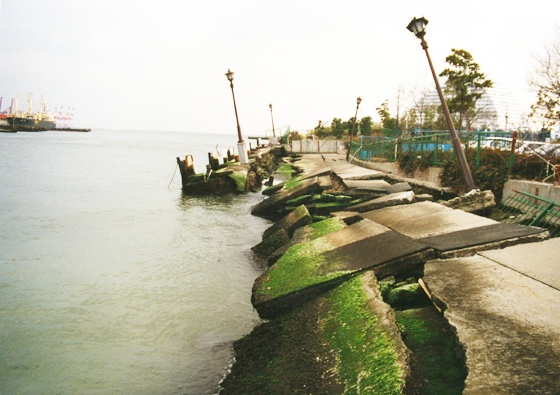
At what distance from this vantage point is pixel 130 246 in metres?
8.55

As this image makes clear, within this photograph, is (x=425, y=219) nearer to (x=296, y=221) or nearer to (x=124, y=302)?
(x=296, y=221)

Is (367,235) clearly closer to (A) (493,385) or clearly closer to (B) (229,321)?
(B) (229,321)

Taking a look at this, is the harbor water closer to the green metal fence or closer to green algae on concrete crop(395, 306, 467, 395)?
green algae on concrete crop(395, 306, 467, 395)

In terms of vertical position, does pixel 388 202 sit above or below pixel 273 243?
above

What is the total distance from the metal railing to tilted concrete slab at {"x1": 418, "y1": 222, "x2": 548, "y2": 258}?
141 centimetres

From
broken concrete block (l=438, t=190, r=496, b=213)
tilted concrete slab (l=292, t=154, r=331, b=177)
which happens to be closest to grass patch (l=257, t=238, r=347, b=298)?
broken concrete block (l=438, t=190, r=496, b=213)

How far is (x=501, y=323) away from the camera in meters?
2.20

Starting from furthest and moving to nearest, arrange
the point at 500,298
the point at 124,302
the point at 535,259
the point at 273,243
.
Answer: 1. the point at 273,243
2. the point at 124,302
3. the point at 535,259
4. the point at 500,298

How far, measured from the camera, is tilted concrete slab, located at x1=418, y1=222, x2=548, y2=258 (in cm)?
342

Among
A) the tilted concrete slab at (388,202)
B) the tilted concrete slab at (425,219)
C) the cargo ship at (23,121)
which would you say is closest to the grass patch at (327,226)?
the tilted concrete slab at (425,219)

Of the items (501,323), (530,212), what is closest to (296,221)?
(530,212)

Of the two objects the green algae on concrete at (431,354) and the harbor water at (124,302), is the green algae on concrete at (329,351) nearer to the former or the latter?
the green algae on concrete at (431,354)

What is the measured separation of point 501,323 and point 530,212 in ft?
15.1

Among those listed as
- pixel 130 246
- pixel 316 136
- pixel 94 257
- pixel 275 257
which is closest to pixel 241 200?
pixel 130 246
